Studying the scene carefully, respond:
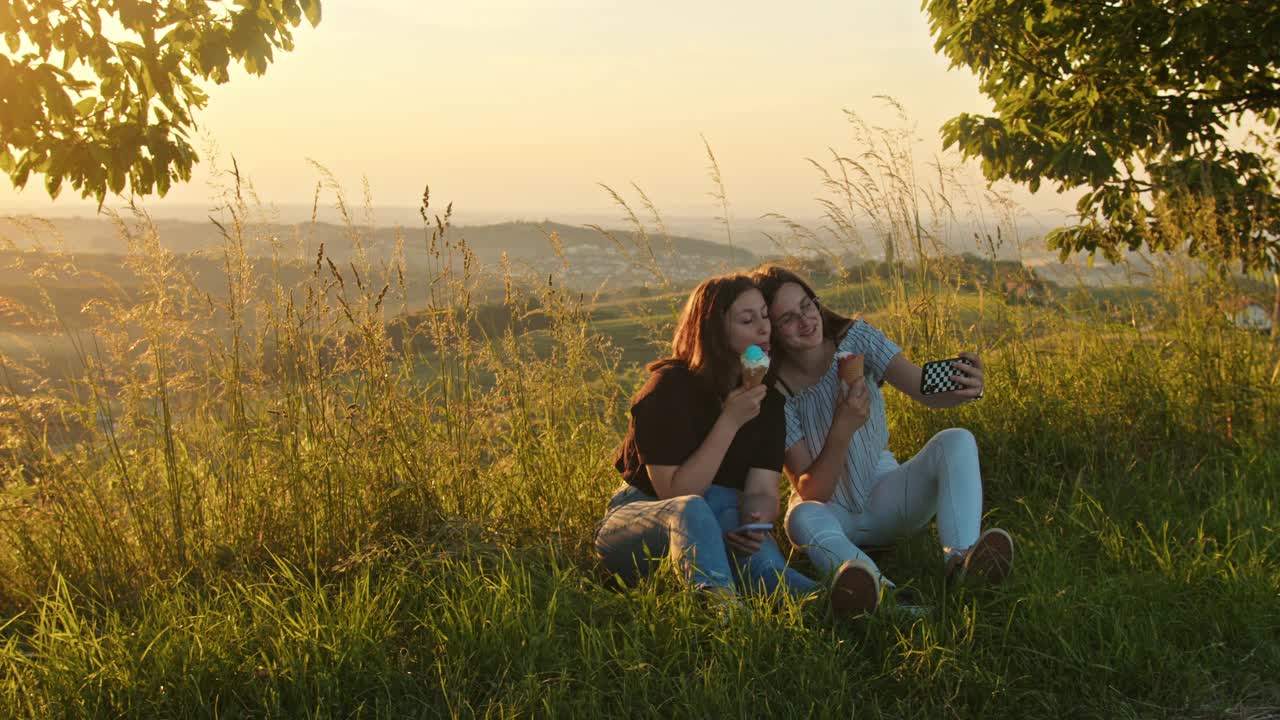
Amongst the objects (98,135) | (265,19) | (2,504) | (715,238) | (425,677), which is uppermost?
(265,19)

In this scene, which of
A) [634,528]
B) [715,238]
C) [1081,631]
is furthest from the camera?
[715,238]

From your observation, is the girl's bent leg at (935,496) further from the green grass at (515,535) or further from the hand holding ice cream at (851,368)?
the hand holding ice cream at (851,368)

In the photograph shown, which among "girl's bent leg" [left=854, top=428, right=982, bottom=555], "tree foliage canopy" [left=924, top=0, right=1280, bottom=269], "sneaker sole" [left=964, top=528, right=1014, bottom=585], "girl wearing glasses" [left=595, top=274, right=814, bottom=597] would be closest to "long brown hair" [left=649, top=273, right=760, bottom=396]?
"girl wearing glasses" [left=595, top=274, right=814, bottom=597]

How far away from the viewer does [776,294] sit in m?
3.11

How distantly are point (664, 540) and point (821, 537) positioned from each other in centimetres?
51

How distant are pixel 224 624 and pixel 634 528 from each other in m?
1.22

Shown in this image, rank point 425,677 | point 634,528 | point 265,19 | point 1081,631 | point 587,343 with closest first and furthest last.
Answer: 1. point 425,677
2. point 1081,631
3. point 634,528
4. point 265,19
5. point 587,343

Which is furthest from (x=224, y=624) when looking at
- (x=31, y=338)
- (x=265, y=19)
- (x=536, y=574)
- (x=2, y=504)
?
(x=265, y=19)

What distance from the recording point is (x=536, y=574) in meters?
2.87

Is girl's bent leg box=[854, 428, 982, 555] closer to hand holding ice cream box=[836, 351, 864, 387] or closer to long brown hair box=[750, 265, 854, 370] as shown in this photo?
Answer: hand holding ice cream box=[836, 351, 864, 387]

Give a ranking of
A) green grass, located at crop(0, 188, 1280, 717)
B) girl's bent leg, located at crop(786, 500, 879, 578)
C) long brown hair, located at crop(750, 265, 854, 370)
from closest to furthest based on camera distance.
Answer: green grass, located at crop(0, 188, 1280, 717) → girl's bent leg, located at crop(786, 500, 879, 578) → long brown hair, located at crop(750, 265, 854, 370)

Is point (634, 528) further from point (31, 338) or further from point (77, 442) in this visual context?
point (31, 338)

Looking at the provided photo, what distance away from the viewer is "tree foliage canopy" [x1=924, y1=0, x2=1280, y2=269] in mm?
4754

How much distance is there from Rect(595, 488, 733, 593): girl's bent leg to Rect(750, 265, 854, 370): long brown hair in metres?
0.74
